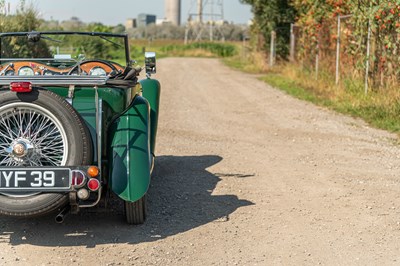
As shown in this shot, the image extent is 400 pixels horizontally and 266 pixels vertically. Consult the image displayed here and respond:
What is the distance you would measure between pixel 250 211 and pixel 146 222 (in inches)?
37.7

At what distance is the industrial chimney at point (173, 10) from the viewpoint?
478ft

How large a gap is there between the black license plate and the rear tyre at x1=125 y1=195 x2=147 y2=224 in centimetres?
71

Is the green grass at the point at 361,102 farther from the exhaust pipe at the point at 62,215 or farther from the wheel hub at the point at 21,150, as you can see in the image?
the wheel hub at the point at 21,150

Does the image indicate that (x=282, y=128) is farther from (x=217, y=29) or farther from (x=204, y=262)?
(x=217, y=29)

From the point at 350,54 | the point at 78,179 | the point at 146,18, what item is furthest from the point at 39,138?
the point at 146,18

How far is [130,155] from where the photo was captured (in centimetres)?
528

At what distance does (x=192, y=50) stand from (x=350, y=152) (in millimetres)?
56812

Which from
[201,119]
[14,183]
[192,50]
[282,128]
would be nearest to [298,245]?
[14,183]

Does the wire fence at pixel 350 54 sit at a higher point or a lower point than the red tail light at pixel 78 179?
higher

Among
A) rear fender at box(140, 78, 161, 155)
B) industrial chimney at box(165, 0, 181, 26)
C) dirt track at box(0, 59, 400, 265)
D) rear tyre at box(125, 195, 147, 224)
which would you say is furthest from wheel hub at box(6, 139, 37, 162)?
industrial chimney at box(165, 0, 181, 26)

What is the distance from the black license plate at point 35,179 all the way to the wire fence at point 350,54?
9.20 meters

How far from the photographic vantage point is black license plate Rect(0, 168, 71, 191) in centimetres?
489

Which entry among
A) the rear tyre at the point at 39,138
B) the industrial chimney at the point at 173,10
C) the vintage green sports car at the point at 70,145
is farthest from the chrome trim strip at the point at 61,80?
the industrial chimney at the point at 173,10

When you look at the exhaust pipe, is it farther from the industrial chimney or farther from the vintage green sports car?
the industrial chimney
